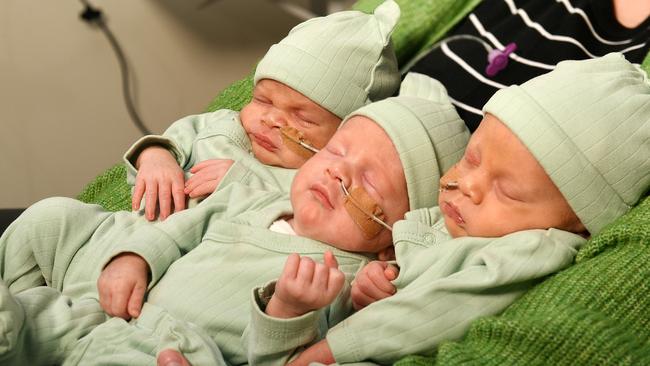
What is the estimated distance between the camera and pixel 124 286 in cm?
123

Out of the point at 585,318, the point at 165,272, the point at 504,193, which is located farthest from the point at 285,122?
the point at 585,318

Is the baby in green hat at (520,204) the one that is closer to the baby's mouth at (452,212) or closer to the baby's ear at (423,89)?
the baby's mouth at (452,212)

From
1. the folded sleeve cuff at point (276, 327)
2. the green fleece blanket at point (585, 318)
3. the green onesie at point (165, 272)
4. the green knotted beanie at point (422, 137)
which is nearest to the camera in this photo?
the green fleece blanket at point (585, 318)

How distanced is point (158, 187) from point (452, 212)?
0.52 metres

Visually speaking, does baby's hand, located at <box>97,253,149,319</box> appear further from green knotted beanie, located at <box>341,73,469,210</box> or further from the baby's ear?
the baby's ear

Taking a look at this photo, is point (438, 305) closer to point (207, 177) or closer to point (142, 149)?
point (207, 177)

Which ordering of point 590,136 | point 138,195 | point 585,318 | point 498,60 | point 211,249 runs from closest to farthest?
1. point 585,318
2. point 590,136
3. point 211,249
4. point 138,195
5. point 498,60

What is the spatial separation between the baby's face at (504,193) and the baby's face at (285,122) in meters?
0.39

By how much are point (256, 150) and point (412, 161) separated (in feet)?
1.18

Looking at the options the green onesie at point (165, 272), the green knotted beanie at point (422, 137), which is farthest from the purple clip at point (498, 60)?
the green onesie at point (165, 272)

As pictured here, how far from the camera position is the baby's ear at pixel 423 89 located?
148 centimetres

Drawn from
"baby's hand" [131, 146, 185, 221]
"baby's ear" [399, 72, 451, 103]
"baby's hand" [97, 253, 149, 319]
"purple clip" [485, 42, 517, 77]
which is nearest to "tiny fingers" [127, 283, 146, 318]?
"baby's hand" [97, 253, 149, 319]

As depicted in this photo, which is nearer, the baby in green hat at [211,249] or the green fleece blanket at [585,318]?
the green fleece blanket at [585,318]

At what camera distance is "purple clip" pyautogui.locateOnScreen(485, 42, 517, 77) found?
1581 millimetres
